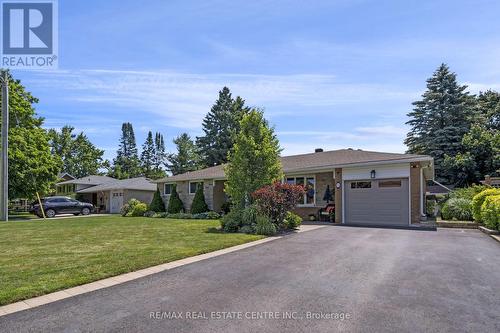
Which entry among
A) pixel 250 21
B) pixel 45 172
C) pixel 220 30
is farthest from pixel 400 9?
pixel 45 172

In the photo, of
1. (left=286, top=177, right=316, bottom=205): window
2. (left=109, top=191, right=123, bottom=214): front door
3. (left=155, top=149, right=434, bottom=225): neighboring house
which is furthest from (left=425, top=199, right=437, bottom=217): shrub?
(left=109, top=191, right=123, bottom=214): front door

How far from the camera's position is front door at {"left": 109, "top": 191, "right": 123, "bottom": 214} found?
3150 cm

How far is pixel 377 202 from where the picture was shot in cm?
1491

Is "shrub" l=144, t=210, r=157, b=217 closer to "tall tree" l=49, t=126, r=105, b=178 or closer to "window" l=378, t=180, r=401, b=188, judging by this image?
"window" l=378, t=180, r=401, b=188

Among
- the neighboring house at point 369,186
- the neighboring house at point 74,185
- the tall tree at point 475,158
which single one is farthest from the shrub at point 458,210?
the neighboring house at point 74,185

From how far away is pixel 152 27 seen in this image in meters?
10.5

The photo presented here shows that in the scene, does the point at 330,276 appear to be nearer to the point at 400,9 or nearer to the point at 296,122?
the point at 400,9

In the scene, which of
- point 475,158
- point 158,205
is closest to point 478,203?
point 475,158

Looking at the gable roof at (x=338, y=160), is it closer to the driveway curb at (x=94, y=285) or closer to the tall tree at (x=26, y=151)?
the driveway curb at (x=94, y=285)

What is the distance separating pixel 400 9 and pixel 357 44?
184cm

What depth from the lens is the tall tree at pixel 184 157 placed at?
50844 mm

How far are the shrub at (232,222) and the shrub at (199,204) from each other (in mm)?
9367

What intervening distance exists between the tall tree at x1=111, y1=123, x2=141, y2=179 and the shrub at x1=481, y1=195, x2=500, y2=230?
2224 inches

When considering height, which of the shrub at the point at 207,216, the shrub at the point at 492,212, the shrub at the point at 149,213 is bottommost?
the shrub at the point at 149,213
